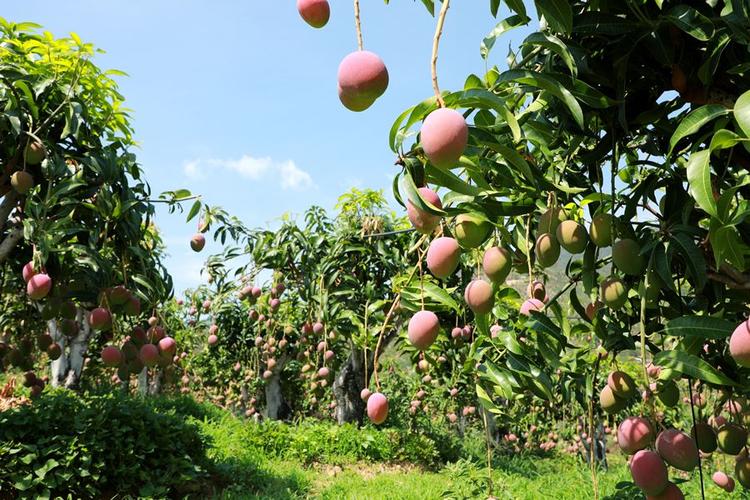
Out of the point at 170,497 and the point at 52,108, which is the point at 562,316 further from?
the point at 170,497

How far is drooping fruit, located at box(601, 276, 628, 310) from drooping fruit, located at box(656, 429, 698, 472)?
0.24 meters

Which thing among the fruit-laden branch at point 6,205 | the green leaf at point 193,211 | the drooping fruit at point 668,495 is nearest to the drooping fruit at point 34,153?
the fruit-laden branch at point 6,205

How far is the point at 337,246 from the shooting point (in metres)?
4.50

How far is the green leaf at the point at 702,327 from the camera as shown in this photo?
2.93 feet

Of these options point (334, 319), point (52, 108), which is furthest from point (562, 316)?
point (334, 319)

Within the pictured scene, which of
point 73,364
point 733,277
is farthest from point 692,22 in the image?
point 73,364

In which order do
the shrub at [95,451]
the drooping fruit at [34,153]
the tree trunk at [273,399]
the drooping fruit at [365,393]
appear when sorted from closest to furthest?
the drooping fruit at [365,393] → the drooping fruit at [34,153] → the shrub at [95,451] → the tree trunk at [273,399]

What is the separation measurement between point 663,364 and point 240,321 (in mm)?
9817

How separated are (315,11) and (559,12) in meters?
0.33

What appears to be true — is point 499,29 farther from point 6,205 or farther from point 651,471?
point 6,205

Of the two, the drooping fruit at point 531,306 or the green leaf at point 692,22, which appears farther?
the drooping fruit at point 531,306

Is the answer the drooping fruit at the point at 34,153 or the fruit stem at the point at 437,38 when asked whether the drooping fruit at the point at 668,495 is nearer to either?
the fruit stem at the point at 437,38

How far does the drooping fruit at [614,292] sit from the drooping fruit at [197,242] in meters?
3.01

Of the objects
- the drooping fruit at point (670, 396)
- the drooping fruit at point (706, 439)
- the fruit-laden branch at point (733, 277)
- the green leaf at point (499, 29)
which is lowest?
the drooping fruit at point (706, 439)
